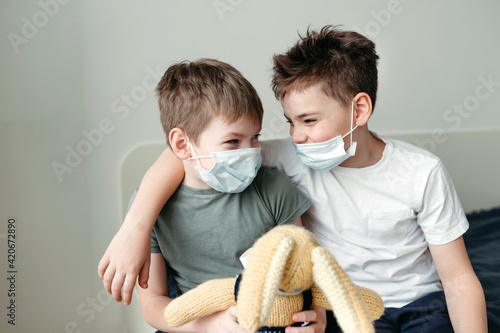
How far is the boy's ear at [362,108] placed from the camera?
3.64ft

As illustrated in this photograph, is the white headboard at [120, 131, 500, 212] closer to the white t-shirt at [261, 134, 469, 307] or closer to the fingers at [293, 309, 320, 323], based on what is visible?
the white t-shirt at [261, 134, 469, 307]

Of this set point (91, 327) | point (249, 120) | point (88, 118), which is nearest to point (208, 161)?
point (249, 120)

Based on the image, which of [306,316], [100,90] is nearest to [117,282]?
[306,316]

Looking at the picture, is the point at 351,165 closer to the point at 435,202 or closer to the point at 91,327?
the point at 435,202

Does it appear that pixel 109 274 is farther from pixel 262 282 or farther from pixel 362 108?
pixel 362 108

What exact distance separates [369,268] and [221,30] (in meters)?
0.97

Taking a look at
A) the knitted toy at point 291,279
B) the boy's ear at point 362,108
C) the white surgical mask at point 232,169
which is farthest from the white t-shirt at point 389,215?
the knitted toy at point 291,279

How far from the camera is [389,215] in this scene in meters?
1.13

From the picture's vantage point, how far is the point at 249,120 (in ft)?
3.25

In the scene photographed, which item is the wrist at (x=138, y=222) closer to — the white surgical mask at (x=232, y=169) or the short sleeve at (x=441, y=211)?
the white surgical mask at (x=232, y=169)

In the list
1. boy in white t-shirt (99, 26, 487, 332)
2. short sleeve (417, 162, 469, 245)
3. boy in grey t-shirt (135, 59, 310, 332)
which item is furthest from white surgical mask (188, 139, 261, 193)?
short sleeve (417, 162, 469, 245)

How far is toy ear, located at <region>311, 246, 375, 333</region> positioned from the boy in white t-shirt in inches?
16.7

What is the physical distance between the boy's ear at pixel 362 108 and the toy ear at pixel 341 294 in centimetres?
54

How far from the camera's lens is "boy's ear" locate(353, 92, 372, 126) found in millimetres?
1109
